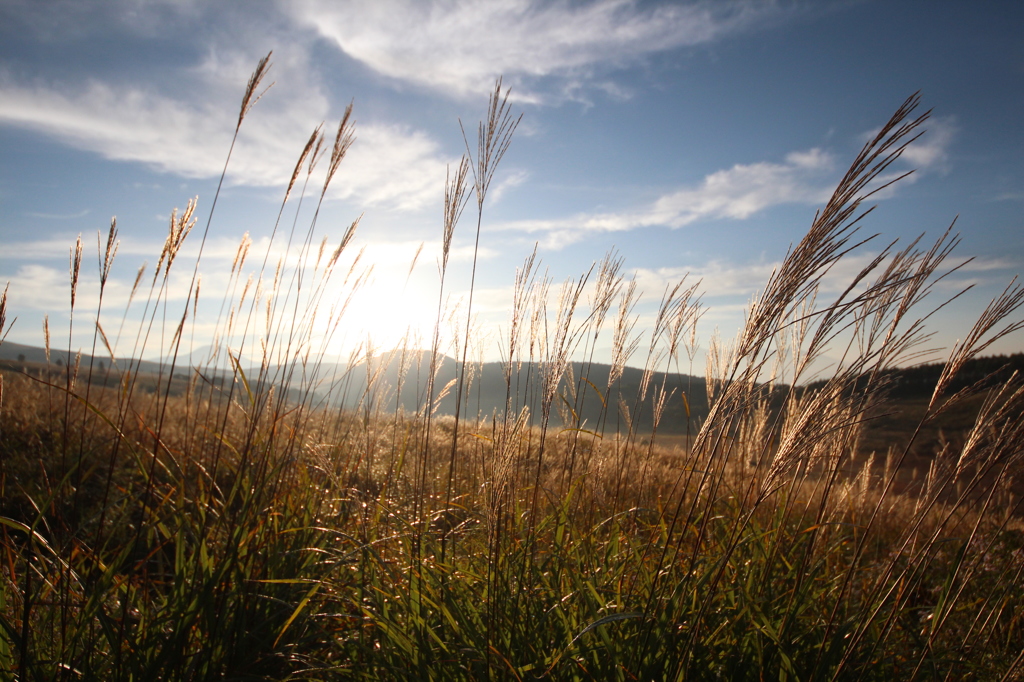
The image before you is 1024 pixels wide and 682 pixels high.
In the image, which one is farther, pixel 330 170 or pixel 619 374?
pixel 619 374

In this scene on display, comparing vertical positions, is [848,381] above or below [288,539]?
above

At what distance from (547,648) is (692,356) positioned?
1.80 meters

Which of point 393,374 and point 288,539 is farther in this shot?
point 393,374

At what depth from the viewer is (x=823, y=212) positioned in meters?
1.15

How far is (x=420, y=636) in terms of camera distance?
5.23ft

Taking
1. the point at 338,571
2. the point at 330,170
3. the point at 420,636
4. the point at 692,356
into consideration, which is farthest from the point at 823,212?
the point at 338,571

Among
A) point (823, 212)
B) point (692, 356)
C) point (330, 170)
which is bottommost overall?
point (692, 356)

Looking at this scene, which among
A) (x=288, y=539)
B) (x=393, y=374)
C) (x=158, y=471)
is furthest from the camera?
(x=158, y=471)

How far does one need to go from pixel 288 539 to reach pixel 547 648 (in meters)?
1.18

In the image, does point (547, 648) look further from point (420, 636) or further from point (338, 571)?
point (338, 571)

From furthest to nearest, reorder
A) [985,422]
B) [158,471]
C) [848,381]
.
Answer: [158,471], [985,422], [848,381]

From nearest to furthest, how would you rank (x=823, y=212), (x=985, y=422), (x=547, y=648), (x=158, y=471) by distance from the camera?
(x=823, y=212) → (x=985, y=422) → (x=547, y=648) → (x=158, y=471)

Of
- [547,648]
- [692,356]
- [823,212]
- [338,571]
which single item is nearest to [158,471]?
[338,571]

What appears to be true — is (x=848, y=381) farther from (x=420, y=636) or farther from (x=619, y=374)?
(x=420, y=636)
